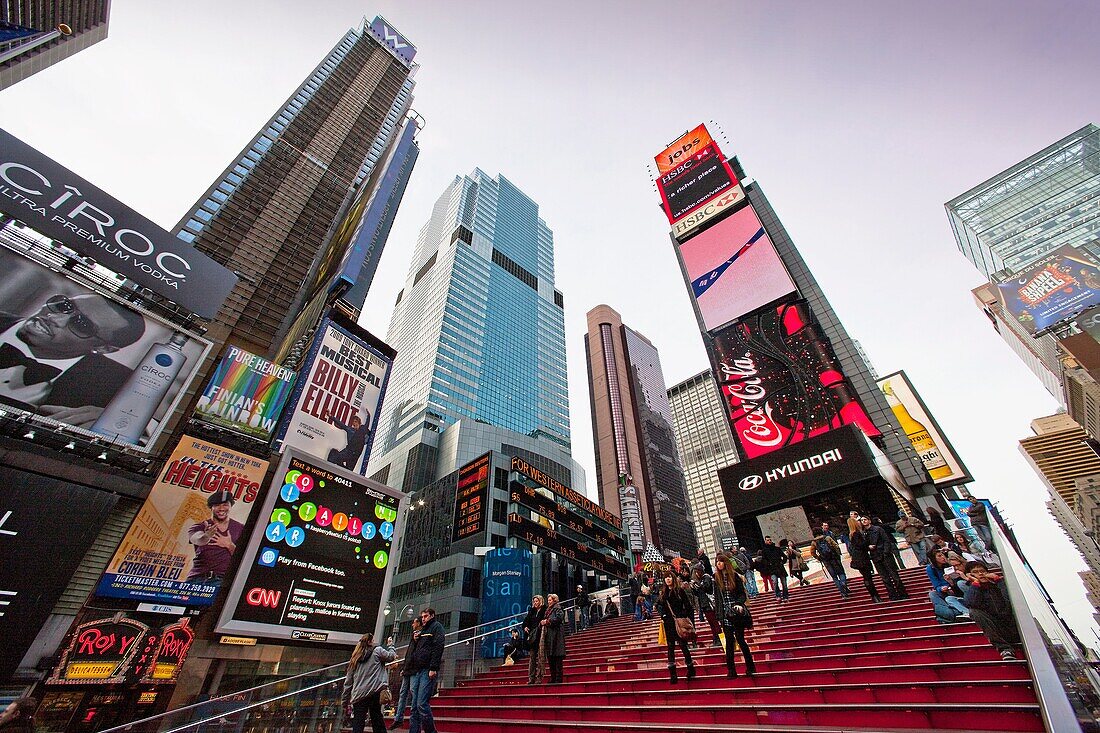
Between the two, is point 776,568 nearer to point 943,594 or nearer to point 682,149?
point 943,594

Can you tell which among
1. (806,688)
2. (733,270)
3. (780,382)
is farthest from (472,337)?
(806,688)

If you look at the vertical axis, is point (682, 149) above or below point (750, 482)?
above

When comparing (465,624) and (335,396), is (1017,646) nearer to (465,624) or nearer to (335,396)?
(335,396)

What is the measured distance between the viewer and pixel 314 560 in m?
19.0

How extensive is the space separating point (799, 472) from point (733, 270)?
1836 centimetres

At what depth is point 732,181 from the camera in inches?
1666

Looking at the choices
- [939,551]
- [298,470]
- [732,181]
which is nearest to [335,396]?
[298,470]

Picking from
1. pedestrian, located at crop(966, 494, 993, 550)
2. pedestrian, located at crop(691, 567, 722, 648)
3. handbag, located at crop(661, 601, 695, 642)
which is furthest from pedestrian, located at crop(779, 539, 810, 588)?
handbag, located at crop(661, 601, 695, 642)

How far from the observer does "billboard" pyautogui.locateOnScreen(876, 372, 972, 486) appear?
132 feet

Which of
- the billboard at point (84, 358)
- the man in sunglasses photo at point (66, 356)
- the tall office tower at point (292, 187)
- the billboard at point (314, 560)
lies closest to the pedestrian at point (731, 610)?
the billboard at point (314, 560)

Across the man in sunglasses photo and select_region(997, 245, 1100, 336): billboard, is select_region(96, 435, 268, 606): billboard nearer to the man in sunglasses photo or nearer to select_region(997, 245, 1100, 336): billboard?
the man in sunglasses photo

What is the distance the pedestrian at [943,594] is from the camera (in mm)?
7433

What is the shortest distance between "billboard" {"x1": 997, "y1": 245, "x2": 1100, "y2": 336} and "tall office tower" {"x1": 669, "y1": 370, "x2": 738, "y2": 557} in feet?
245

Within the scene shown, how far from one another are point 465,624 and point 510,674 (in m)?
31.1
